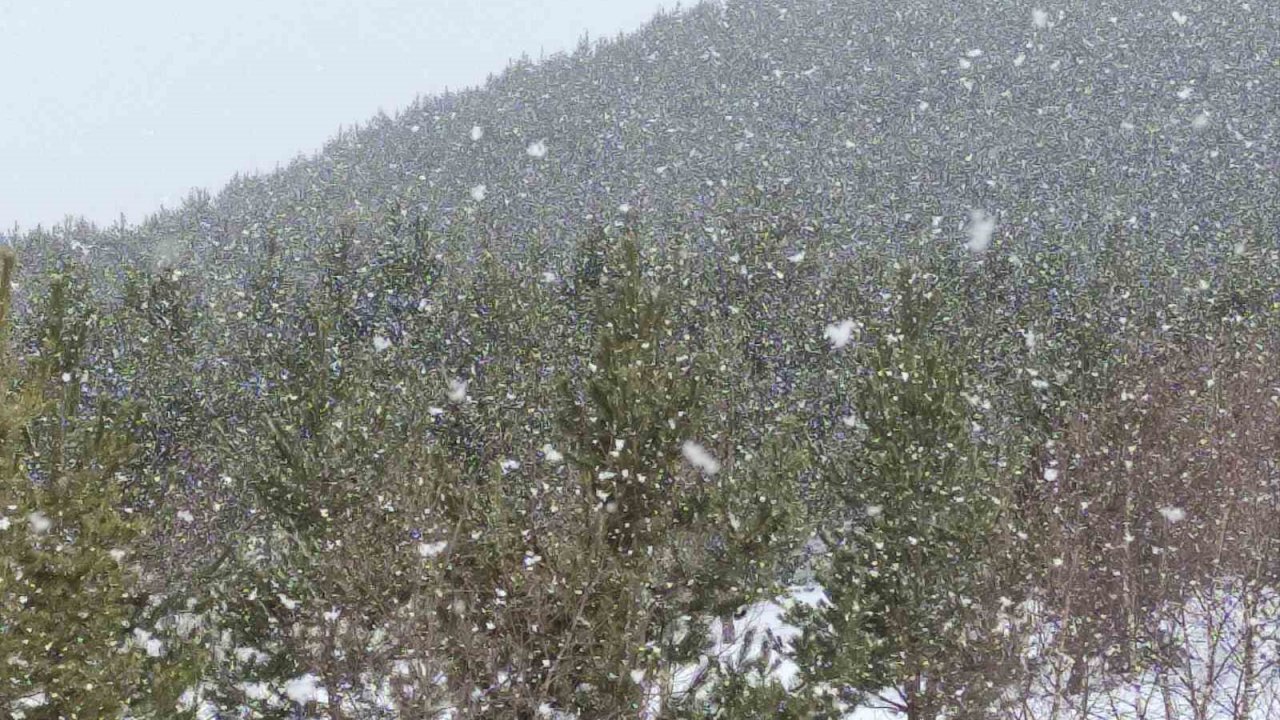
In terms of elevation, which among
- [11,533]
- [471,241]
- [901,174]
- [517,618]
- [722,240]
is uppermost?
[901,174]

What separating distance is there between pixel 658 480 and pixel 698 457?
98.6 inches

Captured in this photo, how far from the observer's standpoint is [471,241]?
61.4m

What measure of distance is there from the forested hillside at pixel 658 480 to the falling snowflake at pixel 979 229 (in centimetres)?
93

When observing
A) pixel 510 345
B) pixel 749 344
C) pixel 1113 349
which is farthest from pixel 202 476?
pixel 1113 349

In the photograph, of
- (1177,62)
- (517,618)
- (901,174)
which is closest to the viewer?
(517,618)

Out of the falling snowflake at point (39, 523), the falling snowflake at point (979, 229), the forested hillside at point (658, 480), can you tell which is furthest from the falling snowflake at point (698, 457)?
the falling snowflake at point (979, 229)

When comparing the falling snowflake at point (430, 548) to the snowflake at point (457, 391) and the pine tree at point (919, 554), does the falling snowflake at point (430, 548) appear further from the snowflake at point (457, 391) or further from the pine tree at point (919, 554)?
the snowflake at point (457, 391)

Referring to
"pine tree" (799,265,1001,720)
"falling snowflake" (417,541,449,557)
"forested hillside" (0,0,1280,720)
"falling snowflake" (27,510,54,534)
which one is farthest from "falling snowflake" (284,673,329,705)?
"pine tree" (799,265,1001,720)

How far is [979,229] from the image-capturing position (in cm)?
6059

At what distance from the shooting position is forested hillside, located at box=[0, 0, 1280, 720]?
14.5 m

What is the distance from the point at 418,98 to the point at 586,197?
50.3m

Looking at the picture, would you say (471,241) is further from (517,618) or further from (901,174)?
(517,618)

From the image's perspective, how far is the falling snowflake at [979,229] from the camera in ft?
180

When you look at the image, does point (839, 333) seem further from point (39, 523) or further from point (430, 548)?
point (39, 523)
